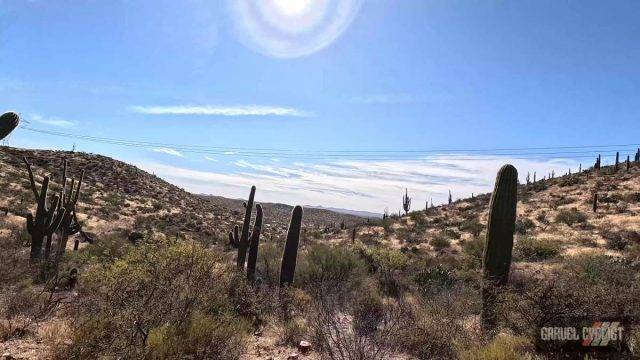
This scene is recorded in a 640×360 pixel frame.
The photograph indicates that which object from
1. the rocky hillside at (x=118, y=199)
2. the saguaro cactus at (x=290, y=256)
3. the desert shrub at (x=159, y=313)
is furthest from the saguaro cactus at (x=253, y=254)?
the rocky hillside at (x=118, y=199)

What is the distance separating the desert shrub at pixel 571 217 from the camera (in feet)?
94.0

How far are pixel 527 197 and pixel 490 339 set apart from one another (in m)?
35.0

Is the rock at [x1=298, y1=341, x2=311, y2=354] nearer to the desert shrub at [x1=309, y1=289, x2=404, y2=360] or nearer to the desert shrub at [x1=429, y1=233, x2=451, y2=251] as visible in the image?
the desert shrub at [x1=309, y1=289, x2=404, y2=360]

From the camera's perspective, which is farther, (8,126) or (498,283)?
(8,126)

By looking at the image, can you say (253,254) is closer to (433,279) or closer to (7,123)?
(433,279)

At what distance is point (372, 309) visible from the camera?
41.3 ft

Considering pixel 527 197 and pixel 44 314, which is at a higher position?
pixel 527 197

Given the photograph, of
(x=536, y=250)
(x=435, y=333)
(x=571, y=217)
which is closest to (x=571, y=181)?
(x=571, y=217)

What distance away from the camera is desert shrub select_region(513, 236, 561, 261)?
21.8 m

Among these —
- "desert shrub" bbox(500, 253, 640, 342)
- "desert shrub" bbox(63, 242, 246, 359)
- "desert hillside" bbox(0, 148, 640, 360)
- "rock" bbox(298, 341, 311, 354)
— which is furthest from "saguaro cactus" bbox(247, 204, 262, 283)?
"desert shrub" bbox(500, 253, 640, 342)

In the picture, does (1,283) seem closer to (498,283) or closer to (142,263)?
(142,263)

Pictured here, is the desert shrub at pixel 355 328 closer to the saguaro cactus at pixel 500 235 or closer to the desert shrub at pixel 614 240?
the saguaro cactus at pixel 500 235

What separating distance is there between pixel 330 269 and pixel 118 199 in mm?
31935

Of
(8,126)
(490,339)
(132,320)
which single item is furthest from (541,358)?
(8,126)
